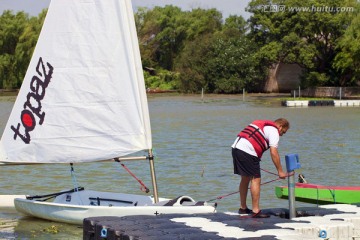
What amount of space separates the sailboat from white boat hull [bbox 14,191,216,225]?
20mm

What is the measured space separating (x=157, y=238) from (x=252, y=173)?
94.3 inches

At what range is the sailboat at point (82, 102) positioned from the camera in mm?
14930

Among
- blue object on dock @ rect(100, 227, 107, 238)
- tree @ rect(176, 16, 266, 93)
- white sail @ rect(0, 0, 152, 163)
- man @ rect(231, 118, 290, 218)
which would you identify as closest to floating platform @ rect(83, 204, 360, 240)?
blue object on dock @ rect(100, 227, 107, 238)

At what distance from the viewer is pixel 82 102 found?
15344 millimetres

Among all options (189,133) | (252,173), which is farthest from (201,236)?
(189,133)

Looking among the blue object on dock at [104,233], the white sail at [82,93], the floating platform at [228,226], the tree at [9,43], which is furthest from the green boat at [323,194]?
the tree at [9,43]

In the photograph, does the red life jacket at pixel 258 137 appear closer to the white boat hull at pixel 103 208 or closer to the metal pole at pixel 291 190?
the metal pole at pixel 291 190

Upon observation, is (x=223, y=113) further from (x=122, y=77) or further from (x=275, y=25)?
(x=122, y=77)

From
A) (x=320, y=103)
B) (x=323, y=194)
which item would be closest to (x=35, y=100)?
(x=323, y=194)

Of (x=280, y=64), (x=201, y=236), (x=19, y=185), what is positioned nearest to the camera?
(x=201, y=236)

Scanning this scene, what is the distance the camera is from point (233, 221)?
37.7 ft

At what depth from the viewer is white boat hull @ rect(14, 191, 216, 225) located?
13.6 m

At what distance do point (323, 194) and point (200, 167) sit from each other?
389 inches

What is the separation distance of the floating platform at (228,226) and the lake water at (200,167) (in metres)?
3.05
